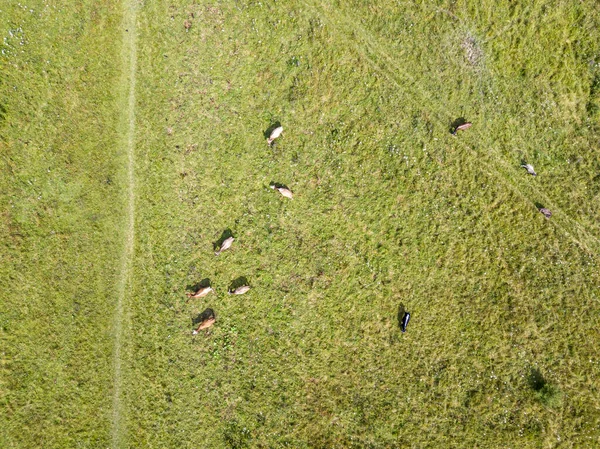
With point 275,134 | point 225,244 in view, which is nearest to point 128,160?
point 225,244

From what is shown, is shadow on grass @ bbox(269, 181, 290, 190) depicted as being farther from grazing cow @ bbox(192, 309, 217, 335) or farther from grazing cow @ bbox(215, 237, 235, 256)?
grazing cow @ bbox(192, 309, 217, 335)

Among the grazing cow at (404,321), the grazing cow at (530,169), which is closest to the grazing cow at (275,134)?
Answer: the grazing cow at (404,321)

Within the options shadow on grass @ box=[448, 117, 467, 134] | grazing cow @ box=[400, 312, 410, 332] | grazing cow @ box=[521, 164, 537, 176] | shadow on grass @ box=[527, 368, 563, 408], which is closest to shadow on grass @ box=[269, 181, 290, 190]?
grazing cow @ box=[400, 312, 410, 332]

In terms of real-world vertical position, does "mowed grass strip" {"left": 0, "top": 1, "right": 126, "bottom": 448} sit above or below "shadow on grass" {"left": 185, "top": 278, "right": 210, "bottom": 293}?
above

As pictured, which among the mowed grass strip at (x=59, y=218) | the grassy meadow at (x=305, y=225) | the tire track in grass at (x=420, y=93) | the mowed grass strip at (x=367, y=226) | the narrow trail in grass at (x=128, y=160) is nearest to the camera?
the mowed grass strip at (x=59, y=218)

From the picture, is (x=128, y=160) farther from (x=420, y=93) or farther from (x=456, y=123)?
(x=456, y=123)

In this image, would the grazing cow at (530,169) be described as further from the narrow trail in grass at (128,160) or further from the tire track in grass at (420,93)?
the narrow trail in grass at (128,160)

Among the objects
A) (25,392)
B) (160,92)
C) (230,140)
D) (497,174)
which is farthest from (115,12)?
(497,174)
